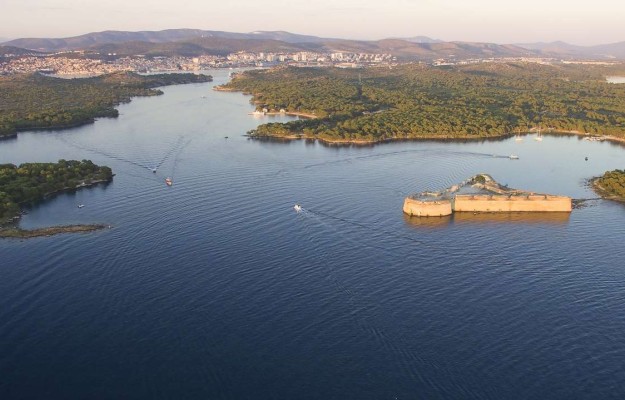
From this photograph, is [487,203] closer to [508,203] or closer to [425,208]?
[508,203]

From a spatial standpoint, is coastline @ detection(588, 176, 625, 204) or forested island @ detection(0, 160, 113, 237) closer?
forested island @ detection(0, 160, 113, 237)

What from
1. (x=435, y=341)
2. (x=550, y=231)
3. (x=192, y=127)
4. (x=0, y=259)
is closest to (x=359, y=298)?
(x=435, y=341)

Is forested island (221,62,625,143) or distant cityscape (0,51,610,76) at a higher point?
distant cityscape (0,51,610,76)

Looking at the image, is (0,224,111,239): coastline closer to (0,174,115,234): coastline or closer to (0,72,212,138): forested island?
(0,174,115,234): coastline

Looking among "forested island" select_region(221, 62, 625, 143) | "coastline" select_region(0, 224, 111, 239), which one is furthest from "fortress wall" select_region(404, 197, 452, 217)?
"forested island" select_region(221, 62, 625, 143)

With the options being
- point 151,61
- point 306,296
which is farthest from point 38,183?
point 151,61

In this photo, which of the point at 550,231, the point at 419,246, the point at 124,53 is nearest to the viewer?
the point at 419,246

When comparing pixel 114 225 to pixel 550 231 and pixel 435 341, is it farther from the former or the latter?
pixel 550 231

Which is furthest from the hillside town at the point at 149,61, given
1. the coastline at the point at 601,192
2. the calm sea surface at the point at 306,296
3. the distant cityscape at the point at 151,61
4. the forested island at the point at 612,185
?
the forested island at the point at 612,185
